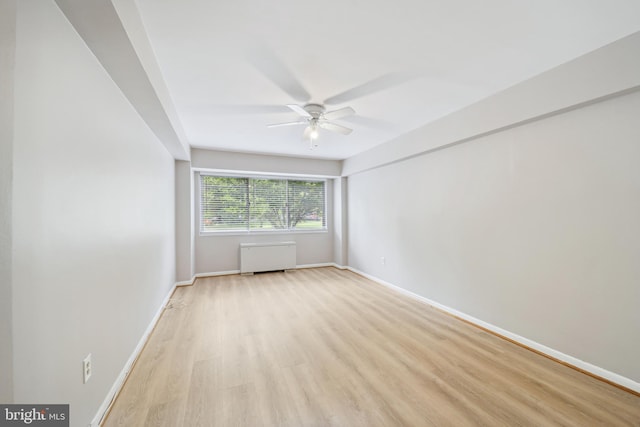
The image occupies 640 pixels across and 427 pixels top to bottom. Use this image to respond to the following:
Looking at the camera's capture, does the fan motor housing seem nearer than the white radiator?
Yes

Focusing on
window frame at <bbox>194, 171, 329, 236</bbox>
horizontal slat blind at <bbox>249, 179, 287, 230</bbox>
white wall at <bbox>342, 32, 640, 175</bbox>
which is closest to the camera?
white wall at <bbox>342, 32, 640, 175</bbox>

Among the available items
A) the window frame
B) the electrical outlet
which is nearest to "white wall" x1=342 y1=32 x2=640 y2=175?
the window frame

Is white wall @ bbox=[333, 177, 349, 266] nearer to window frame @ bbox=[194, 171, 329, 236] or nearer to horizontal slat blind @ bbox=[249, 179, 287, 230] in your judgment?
window frame @ bbox=[194, 171, 329, 236]

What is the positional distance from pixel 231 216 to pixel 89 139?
3845mm

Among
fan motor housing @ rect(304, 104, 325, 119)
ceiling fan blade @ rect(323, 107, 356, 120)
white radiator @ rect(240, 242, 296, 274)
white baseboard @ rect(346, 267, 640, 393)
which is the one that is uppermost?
fan motor housing @ rect(304, 104, 325, 119)

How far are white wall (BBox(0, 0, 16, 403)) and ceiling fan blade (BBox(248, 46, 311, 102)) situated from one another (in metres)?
1.30

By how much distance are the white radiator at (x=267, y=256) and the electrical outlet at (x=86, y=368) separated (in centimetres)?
361

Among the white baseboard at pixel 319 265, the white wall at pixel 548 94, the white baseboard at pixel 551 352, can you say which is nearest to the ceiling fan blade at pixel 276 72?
the white wall at pixel 548 94

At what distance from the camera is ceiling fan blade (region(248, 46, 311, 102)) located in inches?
73.0

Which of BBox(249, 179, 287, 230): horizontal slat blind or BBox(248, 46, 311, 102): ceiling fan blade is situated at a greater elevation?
BBox(248, 46, 311, 102): ceiling fan blade

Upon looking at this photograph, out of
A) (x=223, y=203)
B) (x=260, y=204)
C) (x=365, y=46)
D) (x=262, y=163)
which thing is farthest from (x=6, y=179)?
(x=260, y=204)

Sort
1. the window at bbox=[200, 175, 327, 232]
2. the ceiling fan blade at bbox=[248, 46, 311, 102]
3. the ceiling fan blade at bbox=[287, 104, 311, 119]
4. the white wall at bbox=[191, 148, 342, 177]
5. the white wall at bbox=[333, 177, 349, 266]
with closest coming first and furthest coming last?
the ceiling fan blade at bbox=[248, 46, 311, 102] → the ceiling fan blade at bbox=[287, 104, 311, 119] → the white wall at bbox=[191, 148, 342, 177] → the window at bbox=[200, 175, 327, 232] → the white wall at bbox=[333, 177, 349, 266]

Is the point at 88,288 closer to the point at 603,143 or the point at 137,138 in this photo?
the point at 137,138

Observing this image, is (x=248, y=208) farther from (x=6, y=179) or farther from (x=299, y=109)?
(x=6, y=179)
